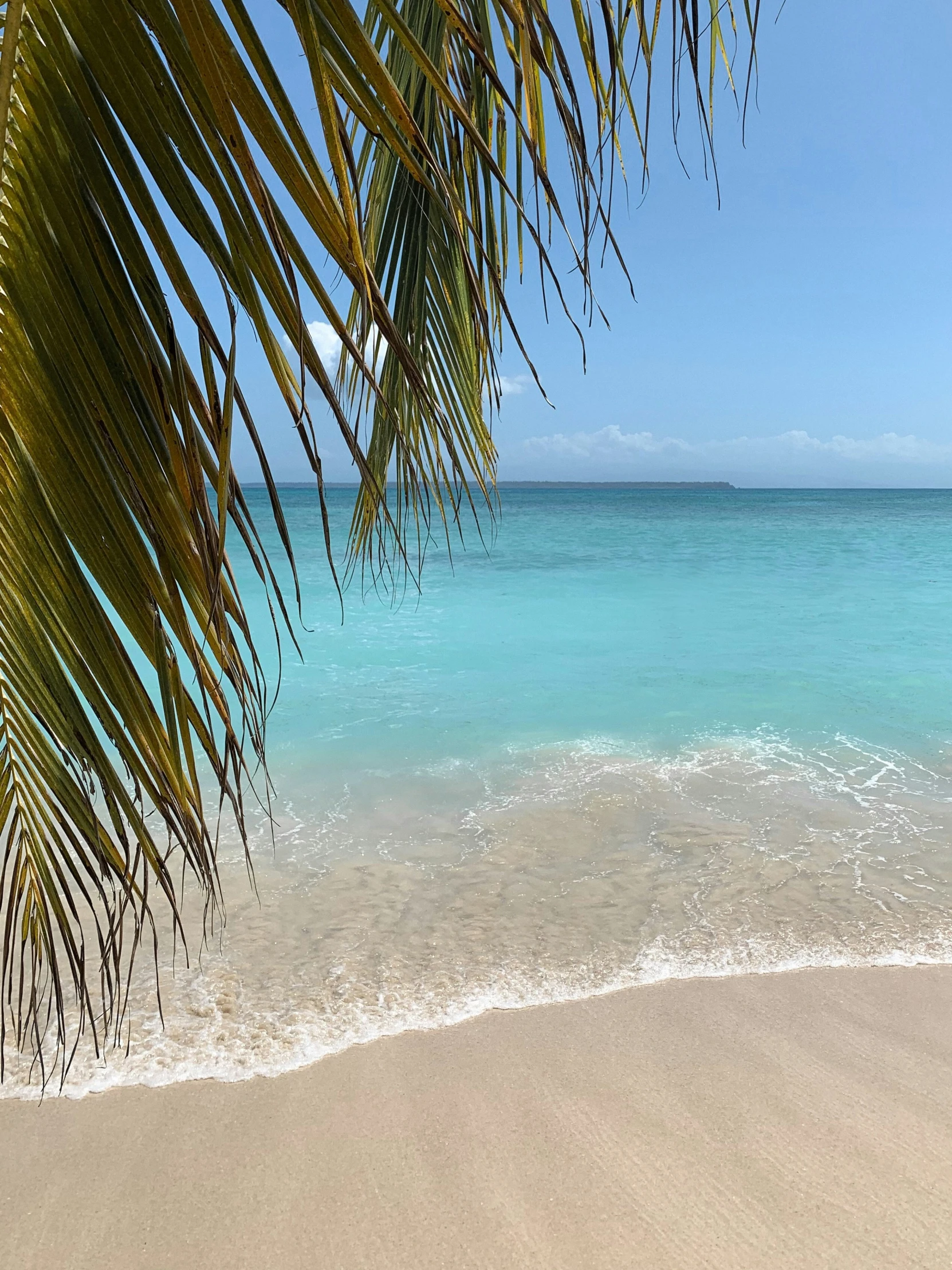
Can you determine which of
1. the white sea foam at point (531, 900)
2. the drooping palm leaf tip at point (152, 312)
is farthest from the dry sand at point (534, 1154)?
the drooping palm leaf tip at point (152, 312)

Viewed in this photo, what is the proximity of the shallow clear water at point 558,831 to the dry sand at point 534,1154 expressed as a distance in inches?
8.1

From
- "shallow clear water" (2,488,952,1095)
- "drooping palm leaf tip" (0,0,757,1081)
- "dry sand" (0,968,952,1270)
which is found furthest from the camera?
"shallow clear water" (2,488,952,1095)

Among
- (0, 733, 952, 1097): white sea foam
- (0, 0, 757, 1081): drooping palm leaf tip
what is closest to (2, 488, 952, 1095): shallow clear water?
(0, 733, 952, 1097): white sea foam

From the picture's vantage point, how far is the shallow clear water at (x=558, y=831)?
8.87 ft

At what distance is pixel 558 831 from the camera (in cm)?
388

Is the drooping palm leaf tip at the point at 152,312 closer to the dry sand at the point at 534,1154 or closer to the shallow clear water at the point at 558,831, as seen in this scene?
the dry sand at the point at 534,1154

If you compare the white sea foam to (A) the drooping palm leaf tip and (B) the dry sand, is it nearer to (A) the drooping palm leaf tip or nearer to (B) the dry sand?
(B) the dry sand

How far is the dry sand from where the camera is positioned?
1756mm

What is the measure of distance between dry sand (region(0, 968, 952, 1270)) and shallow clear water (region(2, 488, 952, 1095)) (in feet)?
0.68

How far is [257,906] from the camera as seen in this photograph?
10.6 ft

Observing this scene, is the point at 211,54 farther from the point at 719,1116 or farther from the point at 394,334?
the point at 719,1116

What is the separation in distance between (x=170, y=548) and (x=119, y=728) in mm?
164

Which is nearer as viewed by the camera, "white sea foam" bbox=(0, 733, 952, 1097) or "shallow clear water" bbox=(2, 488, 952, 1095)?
"white sea foam" bbox=(0, 733, 952, 1097)

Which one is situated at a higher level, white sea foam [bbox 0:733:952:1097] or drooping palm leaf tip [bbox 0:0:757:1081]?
drooping palm leaf tip [bbox 0:0:757:1081]
